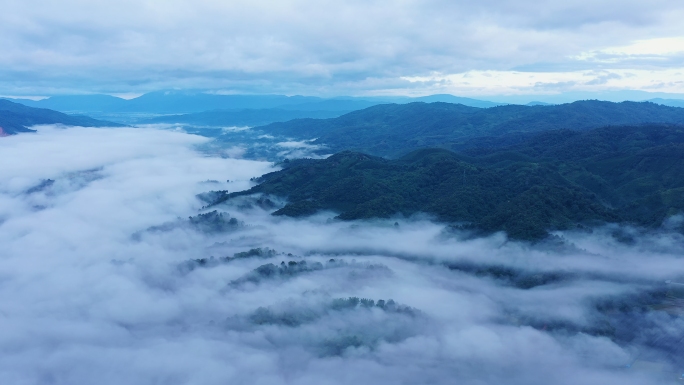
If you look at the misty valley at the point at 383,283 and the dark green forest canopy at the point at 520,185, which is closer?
the misty valley at the point at 383,283

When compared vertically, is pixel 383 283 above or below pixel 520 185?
below

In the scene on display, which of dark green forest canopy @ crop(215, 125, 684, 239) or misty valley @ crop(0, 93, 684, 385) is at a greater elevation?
dark green forest canopy @ crop(215, 125, 684, 239)

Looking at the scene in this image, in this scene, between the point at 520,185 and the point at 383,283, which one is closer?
the point at 383,283

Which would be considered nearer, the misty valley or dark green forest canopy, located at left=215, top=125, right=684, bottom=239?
the misty valley

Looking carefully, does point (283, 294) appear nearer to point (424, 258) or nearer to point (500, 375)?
point (424, 258)

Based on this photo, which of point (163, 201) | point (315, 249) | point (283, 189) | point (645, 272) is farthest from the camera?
point (163, 201)

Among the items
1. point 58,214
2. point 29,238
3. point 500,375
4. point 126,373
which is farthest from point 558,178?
point 58,214

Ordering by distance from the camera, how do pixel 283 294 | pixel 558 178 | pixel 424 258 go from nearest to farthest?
1. pixel 283 294
2. pixel 424 258
3. pixel 558 178

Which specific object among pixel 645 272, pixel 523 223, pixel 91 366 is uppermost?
pixel 523 223
